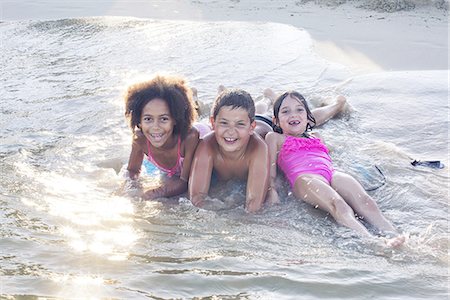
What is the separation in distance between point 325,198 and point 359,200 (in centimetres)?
22

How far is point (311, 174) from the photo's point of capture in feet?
13.5

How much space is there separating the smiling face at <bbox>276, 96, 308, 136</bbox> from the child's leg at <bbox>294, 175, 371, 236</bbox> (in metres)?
0.51

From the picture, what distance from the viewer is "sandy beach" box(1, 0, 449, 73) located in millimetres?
7863

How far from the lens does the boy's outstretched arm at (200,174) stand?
396 centimetres

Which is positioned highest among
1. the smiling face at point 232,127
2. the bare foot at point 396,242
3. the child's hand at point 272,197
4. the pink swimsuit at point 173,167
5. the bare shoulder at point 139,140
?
the smiling face at point 232,127

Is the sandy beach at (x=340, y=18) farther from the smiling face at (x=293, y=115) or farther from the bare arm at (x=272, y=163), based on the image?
the bare arm at (x=272, y=163)

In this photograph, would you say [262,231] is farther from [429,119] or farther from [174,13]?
[174,13]

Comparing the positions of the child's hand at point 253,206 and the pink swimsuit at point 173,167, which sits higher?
the pink swimsuit at point 173,167

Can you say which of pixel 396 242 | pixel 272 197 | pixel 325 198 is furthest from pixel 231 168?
pixel 396 242

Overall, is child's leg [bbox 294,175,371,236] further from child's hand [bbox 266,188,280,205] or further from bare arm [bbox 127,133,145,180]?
bare arm [bbox 127,133,145,180]

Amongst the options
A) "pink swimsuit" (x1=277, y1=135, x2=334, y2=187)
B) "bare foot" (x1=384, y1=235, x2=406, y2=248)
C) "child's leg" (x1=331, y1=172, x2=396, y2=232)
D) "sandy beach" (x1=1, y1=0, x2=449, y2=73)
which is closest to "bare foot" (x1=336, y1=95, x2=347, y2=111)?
"pink swimsuit" (x1=277, y1=135, x2=334, y2=187)

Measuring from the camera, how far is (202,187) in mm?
3988

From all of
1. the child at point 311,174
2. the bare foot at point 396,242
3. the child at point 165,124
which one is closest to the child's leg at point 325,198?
the child at point 311,174

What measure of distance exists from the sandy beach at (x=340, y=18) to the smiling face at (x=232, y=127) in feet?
12.6
